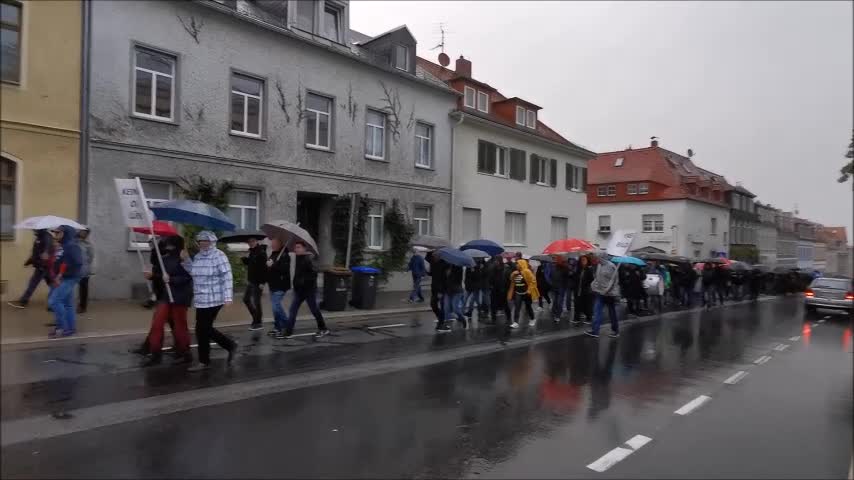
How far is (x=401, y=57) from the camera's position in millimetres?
22781

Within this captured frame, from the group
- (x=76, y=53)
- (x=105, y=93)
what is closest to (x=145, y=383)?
(x=105, y=93)

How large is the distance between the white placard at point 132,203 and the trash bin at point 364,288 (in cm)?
1022

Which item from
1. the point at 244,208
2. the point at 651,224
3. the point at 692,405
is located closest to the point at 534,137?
the point at 651,224

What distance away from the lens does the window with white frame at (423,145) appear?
75.9 ft

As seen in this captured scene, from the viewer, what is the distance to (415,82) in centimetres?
2262

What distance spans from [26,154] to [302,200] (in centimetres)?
1823

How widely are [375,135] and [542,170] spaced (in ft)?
39.5

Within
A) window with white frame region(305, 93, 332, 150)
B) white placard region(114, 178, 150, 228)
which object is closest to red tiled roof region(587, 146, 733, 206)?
window with white frame region(305, 93, 332, 150)

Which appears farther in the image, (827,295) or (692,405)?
(827,295)

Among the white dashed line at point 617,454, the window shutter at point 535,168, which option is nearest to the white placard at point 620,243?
the white dashed line at point 617,454

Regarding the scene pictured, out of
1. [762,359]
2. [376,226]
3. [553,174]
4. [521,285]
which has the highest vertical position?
[553,174]

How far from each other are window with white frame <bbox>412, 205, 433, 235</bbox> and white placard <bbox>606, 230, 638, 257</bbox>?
A: 10.4m

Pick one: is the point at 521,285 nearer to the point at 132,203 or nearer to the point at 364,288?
the point at 364,288

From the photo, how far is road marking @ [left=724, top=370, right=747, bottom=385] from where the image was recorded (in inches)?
320
